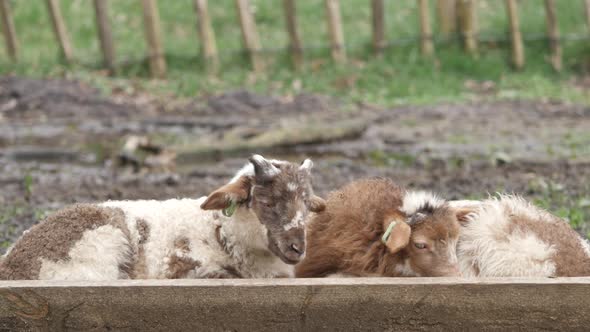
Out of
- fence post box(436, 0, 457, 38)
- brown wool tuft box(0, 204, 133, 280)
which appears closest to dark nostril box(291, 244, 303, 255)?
brown wool tuft box(0, 204, 133, 280)

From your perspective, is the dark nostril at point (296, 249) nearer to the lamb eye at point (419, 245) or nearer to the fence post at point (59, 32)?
the lamb eye at point (419, 245)

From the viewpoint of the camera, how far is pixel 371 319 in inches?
193

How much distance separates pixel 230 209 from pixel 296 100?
12.4m

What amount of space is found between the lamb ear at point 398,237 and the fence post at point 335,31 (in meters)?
14.2

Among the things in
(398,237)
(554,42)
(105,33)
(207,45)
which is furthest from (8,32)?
(398,237)

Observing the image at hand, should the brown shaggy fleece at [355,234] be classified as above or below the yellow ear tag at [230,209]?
below

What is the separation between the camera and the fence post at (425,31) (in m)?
19.5

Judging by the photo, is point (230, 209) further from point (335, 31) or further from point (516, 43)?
point (516, 43)

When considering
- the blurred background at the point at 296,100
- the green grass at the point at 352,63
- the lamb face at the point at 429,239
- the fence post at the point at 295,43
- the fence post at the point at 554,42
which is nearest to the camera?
the lamb face at the point at 429,239

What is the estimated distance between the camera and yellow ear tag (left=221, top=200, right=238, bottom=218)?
5.64 meters

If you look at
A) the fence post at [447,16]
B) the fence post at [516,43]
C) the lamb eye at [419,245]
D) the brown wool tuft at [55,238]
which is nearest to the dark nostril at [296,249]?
the lamb eye at [419,245]

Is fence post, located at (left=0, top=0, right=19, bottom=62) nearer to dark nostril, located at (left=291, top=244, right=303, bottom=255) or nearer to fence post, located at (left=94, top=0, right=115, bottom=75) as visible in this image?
fence post, located at (left=94, top=0, right=115, bottom=75)

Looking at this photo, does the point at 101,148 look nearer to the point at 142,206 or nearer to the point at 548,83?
the point at 142,206

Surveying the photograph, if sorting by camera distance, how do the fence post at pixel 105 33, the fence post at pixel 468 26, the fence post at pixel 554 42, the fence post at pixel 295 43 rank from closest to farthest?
the fence post at pixel 105 33 < the fence post at pixel 295 43 < the fence post at pixel 554 42 < the fence post at pixel 468 26
